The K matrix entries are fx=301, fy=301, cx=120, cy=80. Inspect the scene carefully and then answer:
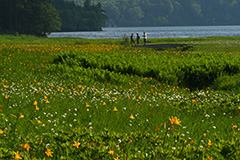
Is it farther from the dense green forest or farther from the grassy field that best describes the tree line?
the grassy field

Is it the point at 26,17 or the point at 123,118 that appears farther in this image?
the point at 26,17

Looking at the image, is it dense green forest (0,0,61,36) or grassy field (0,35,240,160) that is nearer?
grassy field (0,35,240,160)

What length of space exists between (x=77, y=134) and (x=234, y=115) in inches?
200

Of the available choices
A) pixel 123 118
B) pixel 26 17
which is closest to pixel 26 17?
pixel 26 17

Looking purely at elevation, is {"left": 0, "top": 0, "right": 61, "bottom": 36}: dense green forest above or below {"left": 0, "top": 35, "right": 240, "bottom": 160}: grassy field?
above

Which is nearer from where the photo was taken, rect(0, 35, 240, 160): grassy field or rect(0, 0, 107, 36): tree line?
rect(0, 35, 240, 160): grassy field

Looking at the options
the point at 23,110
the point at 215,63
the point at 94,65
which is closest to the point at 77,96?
the point at 23,110

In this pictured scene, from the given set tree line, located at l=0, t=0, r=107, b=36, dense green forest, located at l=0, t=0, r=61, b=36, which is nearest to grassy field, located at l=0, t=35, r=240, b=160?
tree line, located at l=0, t=0, r=107, b=36

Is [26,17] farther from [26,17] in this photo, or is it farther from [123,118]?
[123,118]

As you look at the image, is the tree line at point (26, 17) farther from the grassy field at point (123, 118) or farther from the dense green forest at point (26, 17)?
the grassy field at point (123, 118)

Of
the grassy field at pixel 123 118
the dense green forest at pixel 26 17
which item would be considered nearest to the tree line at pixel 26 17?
the dense green forest at pixel 26 17

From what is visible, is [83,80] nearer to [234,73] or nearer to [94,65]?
[94,65]

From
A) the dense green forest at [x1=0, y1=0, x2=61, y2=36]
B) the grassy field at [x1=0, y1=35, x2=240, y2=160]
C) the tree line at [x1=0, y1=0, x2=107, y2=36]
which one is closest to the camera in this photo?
the grassy field at [x1=0, y1=35, x2=240, y2=160]

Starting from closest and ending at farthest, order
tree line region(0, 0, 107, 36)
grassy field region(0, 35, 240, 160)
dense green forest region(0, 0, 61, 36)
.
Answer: grassy field region(0, 35, 240, 160), tree line region(0, 0, 107, 36), dense green forest region(0, 0, 61, 36)
